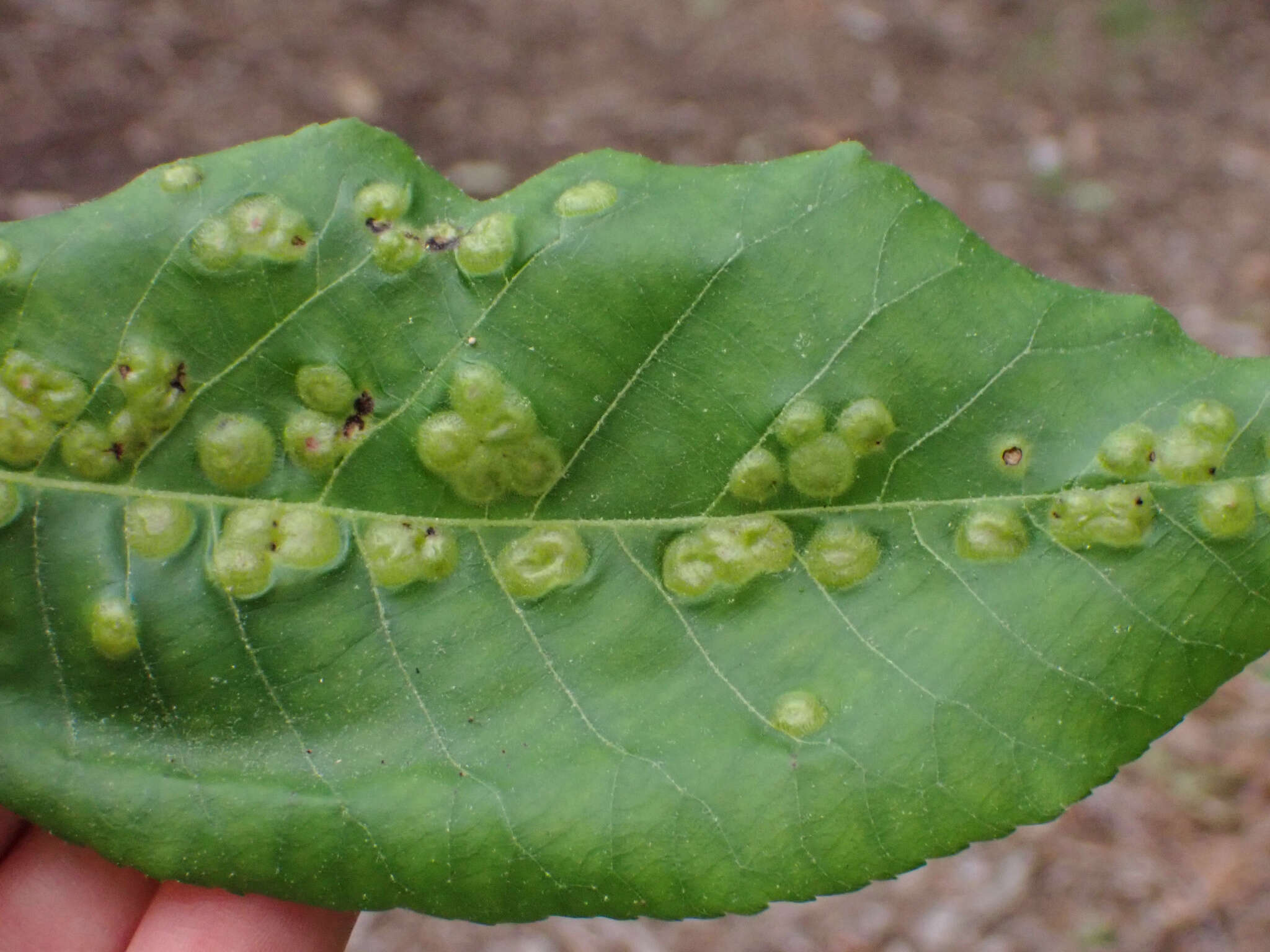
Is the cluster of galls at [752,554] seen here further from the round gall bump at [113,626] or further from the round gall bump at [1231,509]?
the round gall bump at [113,626]

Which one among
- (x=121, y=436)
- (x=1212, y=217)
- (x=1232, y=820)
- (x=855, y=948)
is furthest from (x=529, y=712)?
(x=1212, y=217)

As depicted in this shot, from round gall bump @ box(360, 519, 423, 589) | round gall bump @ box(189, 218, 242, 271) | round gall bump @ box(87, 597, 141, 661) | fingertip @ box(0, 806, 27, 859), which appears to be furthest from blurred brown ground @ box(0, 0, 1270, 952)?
round gall bump @ box(189, 218, 242, 271)

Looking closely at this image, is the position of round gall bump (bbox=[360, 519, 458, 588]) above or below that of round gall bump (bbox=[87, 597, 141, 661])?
above

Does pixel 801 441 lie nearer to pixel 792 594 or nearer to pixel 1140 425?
pixel 792 594

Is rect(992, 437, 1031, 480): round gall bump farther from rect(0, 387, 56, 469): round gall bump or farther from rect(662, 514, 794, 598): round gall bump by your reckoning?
rect(0, 387, 56, 469): round gall bump

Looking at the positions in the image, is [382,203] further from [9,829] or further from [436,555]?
[9,829]
